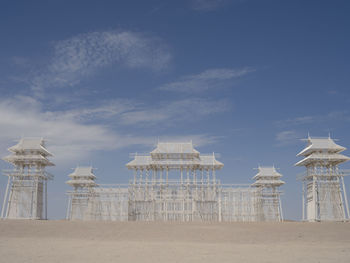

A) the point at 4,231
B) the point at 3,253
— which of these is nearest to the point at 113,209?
the point at 4,231

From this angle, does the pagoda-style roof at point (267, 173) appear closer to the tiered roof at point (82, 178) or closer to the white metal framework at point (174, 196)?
the white metal framework at point (174, 196)

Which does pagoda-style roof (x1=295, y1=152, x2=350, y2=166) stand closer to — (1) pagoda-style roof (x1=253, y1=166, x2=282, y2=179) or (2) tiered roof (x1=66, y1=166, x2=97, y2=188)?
(1) pagoda-style roof (x1=253, y1=166, x2=282, y2=179)

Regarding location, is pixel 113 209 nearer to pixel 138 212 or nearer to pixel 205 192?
pixel 138 212

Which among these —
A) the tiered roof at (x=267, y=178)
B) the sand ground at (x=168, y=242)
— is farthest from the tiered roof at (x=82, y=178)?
the tiered roof at (x=267, y=178)

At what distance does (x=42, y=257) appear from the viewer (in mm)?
14938

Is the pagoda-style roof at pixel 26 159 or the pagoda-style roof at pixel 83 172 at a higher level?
the pagoda-style roof at pixel 26 159

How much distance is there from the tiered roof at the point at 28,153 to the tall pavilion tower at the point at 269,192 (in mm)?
29477

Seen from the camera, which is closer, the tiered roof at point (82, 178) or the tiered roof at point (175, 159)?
the tiered roof at point (175, 159)

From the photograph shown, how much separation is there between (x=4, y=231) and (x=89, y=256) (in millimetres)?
15766

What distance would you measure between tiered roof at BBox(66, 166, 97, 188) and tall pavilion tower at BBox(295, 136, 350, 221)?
2959 centimetres

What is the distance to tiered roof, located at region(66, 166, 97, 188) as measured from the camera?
164 feet

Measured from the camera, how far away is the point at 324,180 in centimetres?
4150

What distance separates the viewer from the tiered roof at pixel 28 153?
43.3 m

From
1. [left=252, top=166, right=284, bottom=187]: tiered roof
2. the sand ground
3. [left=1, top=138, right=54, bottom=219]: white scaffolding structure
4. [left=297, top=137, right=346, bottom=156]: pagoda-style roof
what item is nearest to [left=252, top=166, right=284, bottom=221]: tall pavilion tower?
[left=252, top=166, right=284, bottom=187]: tiered roof
